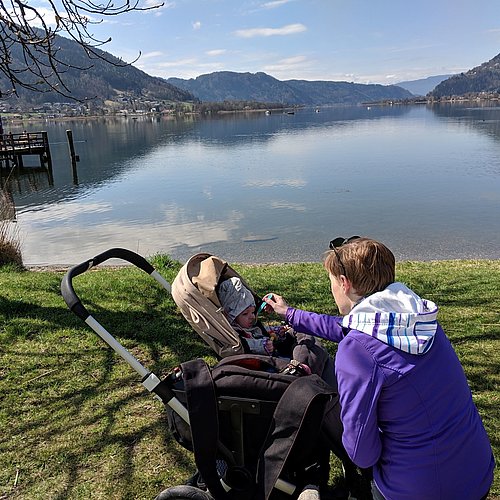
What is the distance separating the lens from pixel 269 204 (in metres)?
18.8

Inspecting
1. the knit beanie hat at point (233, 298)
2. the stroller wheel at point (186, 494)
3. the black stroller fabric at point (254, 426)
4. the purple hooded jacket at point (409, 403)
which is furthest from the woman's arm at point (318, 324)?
the stroller wheel at point (186, 494)

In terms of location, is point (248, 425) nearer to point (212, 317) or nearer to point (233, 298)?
point (212, 317)

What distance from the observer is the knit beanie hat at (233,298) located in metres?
3.69

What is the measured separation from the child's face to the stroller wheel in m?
1.33

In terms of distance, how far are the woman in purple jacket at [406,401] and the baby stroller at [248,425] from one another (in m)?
0.32

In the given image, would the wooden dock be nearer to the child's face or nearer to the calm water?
the calm water

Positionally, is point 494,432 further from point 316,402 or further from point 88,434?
point 88,434

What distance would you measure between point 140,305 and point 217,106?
161 metres

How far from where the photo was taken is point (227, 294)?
373 cm

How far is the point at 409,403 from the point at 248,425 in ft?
2.94

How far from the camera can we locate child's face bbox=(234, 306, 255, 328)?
371 cm

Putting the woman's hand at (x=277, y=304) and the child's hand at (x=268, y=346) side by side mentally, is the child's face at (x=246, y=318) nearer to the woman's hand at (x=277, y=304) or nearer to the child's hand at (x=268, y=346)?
the child's hand at (x=268, y=346)

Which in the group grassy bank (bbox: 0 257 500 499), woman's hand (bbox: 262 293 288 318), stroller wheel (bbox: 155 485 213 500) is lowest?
grassy bank (bbox: 0 257 500 499)

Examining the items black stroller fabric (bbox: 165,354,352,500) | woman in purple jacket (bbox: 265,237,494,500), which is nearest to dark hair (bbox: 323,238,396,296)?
woman in purple jacket (bbox: 265,237,494,500)
